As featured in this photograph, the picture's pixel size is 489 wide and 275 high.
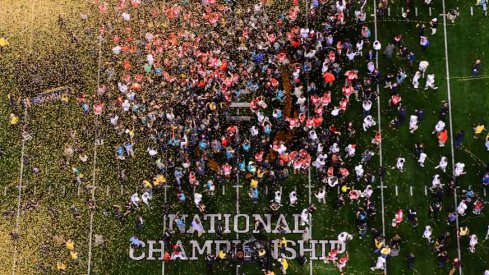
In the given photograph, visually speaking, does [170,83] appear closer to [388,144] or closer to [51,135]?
[51,135]

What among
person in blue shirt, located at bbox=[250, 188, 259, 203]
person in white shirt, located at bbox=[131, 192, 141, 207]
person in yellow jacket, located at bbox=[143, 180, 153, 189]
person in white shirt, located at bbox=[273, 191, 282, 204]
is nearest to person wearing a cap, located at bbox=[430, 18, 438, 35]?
person in white shirt, located at bbox=[273, 191, 282, 204]

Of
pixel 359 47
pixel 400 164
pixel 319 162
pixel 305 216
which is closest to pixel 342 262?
pixel 305 216

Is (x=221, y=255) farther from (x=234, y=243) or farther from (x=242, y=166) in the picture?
(x=242, y=166)

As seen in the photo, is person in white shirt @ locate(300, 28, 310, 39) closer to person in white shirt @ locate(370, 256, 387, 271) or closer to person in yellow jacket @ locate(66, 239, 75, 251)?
person in white shirt @ locate(370, 256, 387, 271)

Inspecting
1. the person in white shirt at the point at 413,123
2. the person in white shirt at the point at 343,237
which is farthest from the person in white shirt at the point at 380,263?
the person in white shirt at the point at 413,123

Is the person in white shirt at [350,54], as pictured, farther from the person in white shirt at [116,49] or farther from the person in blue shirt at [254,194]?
the person in white shirt at [116,49]

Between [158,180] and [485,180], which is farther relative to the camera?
[158,180]
